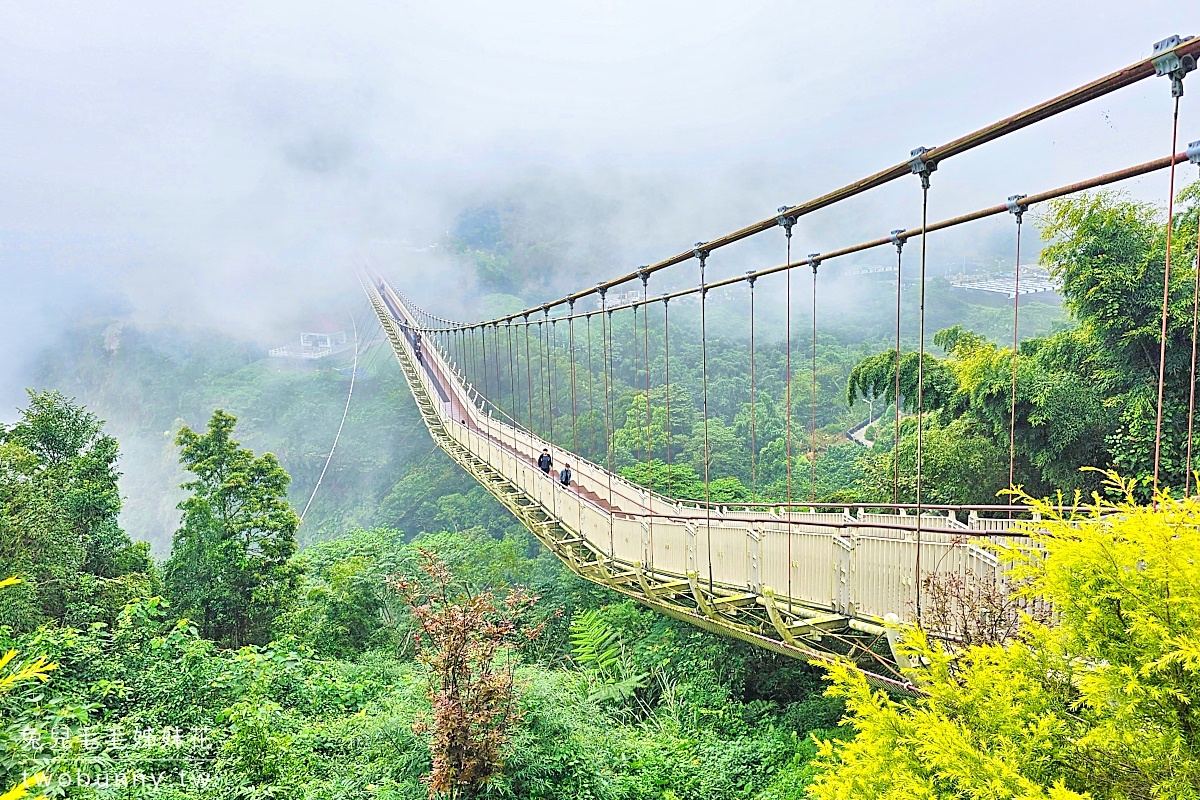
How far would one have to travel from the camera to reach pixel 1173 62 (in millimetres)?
2207

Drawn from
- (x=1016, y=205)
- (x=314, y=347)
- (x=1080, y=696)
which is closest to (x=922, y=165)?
(x=1016, y=205)

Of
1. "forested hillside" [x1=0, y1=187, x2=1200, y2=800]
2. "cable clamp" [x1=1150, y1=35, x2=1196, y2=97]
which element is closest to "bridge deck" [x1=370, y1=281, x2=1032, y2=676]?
"forested hillside" [x1=0, y1=187, x2=1200, y2=800]

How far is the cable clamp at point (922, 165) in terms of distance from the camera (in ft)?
10.9

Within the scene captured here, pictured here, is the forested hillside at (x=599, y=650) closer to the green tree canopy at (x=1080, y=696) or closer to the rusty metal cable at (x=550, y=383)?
the green tree canopy at (x=1080, y=696)

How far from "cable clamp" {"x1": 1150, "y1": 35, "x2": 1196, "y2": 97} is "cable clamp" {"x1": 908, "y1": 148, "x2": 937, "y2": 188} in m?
1.06

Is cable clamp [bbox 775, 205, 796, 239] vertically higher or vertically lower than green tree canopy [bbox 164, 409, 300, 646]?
higher

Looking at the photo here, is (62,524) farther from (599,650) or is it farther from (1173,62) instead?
(1173,62)

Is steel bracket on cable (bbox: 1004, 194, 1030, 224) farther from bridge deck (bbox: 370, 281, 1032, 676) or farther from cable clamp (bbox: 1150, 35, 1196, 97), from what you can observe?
bridge deck (bbox: 370, 281, 1032, 676)

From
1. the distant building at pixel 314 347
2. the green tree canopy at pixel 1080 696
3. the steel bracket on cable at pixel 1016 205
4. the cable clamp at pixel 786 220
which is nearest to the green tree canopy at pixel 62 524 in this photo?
the cable clamp at pixel 786 220

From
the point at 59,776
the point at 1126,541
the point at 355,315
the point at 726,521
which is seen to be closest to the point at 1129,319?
the point at 726,521

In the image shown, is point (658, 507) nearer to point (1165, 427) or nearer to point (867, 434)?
point (1165, 427)

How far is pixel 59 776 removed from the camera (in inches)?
168

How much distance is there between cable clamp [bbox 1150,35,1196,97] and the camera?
2201 millimetres

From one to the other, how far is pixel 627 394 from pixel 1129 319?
2017 cm
